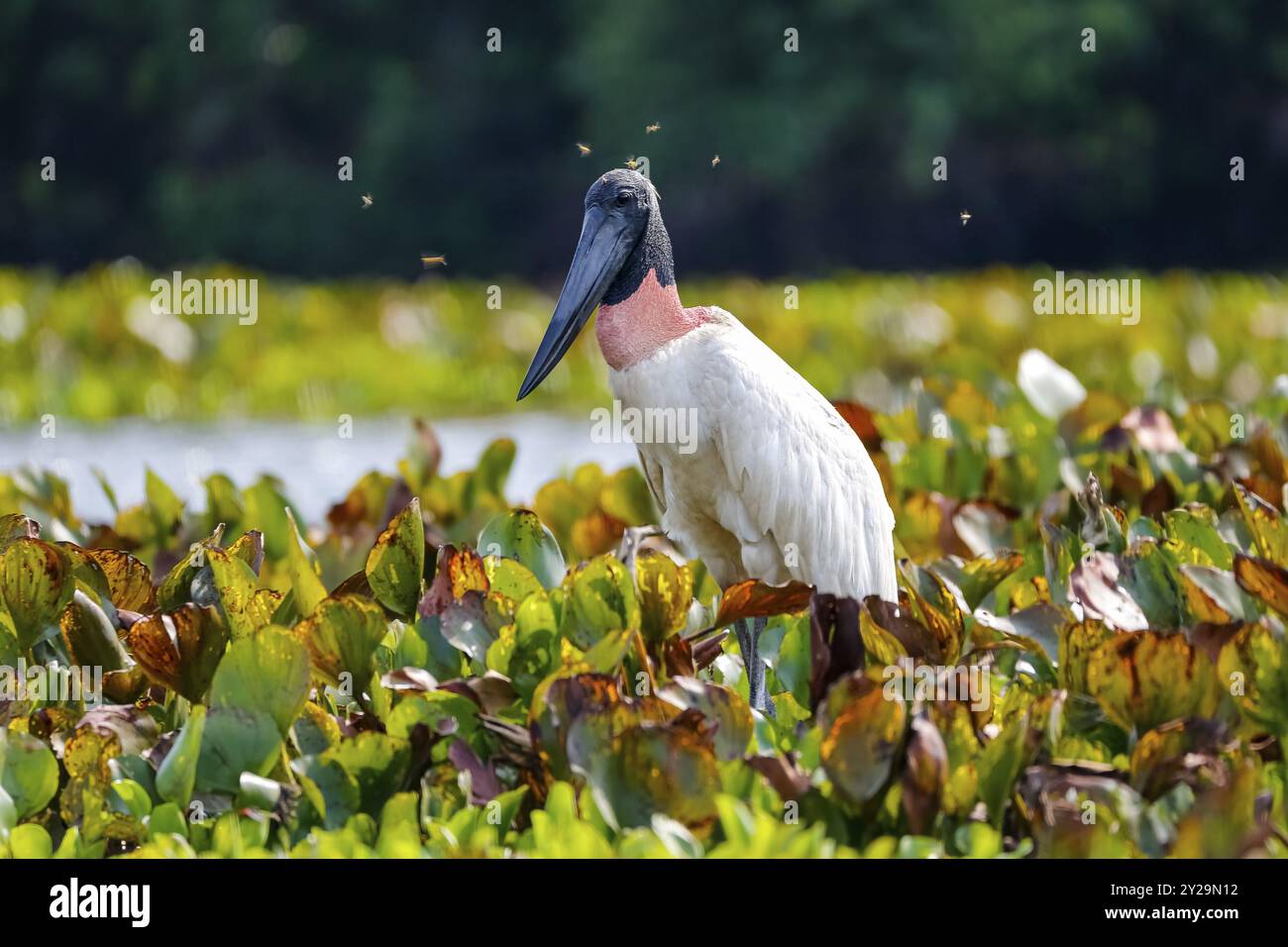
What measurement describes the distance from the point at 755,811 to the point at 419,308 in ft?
27.2

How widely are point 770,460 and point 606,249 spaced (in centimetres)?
55

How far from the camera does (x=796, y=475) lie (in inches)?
143

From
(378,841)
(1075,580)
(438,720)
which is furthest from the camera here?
(1075,580)

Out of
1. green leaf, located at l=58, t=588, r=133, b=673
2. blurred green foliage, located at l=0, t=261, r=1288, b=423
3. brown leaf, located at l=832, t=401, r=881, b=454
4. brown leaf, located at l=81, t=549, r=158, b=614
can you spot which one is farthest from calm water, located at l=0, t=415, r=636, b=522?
green leaf, located at l=58, t=588, r=133, b=673

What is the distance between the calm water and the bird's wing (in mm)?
3955

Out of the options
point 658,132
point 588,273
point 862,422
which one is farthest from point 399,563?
point 658,132

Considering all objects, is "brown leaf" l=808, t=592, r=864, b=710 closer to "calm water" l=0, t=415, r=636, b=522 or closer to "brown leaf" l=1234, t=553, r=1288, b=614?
"brown leaf" l=1234, t=553, r=1288, b=614

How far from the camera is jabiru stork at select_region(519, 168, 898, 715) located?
364 cm

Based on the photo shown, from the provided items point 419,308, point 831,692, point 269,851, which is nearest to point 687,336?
point 831,692

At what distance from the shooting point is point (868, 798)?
2.42 metres

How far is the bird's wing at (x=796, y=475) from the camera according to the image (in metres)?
3.63

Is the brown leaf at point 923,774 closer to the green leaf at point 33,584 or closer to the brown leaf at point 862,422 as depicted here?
the green leaf at point 33,584

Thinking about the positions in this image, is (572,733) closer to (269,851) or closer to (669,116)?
(269,851)

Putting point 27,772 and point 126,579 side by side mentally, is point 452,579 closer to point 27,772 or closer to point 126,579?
point 126,579
